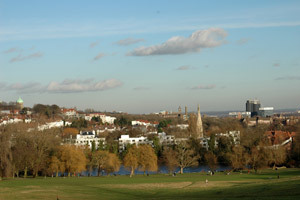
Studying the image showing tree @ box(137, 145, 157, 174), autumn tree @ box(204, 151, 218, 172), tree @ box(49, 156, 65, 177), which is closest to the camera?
tree @ box(49, 156, 65, 177)

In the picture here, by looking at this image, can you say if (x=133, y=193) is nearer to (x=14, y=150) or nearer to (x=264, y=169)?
(x=14, y=150)

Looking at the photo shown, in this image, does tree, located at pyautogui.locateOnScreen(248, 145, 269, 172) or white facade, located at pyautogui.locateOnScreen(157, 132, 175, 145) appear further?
white facade, located at pyautogui.locateOnScreen(157, 132, 175, 145)

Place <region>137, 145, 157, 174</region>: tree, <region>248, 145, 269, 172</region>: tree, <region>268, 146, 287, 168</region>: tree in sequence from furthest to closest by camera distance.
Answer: <region>268, 146, 287, 168</region>: tree < <region>248, 145, 269, 172</region>: tree < <region>137, 145, 157, 174</region>: tree

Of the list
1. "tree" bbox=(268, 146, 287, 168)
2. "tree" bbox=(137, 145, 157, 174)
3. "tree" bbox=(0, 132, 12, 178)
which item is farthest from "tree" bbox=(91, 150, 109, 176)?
"tree" bbox=(268, 146, 287, 168)

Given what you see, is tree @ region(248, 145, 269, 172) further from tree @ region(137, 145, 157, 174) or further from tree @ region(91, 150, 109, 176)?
tree @ region(91, 150, 109, 176)

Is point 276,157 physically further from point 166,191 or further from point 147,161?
point 166,191

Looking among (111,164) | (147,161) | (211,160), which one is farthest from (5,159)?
(211,160)

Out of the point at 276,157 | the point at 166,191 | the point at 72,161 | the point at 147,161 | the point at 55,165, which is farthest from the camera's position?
the point at 276,157

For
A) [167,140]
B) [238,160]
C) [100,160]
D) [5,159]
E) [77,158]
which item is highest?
[167,140]

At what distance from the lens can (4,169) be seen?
73.6m

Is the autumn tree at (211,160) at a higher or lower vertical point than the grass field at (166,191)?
higher

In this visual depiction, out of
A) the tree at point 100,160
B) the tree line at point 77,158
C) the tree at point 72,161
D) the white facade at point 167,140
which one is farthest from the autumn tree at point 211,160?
the tree at point 72,161

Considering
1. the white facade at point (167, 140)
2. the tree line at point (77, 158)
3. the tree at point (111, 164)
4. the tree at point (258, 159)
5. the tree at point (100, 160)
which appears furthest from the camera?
the white facade at point (167, 140)

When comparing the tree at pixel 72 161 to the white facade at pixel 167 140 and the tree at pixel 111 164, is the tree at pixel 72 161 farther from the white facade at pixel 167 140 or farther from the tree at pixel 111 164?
the white facade at pixel 167 140
